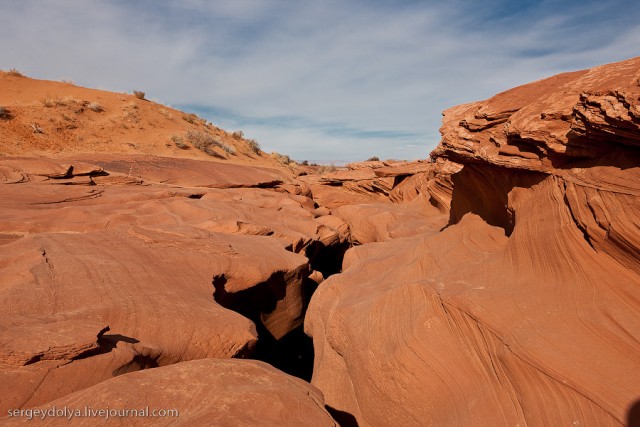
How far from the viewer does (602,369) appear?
3.49 metres

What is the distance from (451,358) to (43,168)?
1564cm

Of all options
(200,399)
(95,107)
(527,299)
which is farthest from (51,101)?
(527,299)

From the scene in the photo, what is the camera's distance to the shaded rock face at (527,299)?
3.61m

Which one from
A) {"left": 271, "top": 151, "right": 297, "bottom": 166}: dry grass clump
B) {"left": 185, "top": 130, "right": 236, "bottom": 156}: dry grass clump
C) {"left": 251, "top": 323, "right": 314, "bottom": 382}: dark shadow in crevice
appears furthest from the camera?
{"left": 271, "top": 151, "right": 297, "bottom": 166}: dry grass clump

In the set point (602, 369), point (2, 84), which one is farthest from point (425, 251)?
point (2, 84)

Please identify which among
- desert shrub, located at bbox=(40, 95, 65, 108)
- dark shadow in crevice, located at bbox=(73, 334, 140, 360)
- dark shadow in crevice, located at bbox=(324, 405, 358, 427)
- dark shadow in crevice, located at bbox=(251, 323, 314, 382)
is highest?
desert shrub, located at bbox=(40, 95, 65, 108)

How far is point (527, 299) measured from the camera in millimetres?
4457

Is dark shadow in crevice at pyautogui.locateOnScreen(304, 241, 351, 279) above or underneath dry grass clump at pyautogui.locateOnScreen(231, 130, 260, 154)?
underneath

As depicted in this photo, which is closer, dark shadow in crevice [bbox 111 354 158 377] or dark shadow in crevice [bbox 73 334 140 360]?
dark shadow in crevice [bbox 73 334 140 360]

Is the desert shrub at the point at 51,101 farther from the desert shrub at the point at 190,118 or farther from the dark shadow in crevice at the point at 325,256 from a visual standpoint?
the dark shadow in crevice at the point at 325,256

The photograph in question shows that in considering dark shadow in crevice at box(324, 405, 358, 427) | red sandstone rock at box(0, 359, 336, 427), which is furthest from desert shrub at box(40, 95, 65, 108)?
dark shadow in crevice at box(324, 405, 358, 427)

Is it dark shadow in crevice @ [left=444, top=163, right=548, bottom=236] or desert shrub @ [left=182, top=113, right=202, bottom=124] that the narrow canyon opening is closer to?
dark shadow in crevice @ [left=444, top=163, right=548, bottom=236]

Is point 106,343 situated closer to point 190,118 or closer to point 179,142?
point 179,142

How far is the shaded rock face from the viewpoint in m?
3.61
